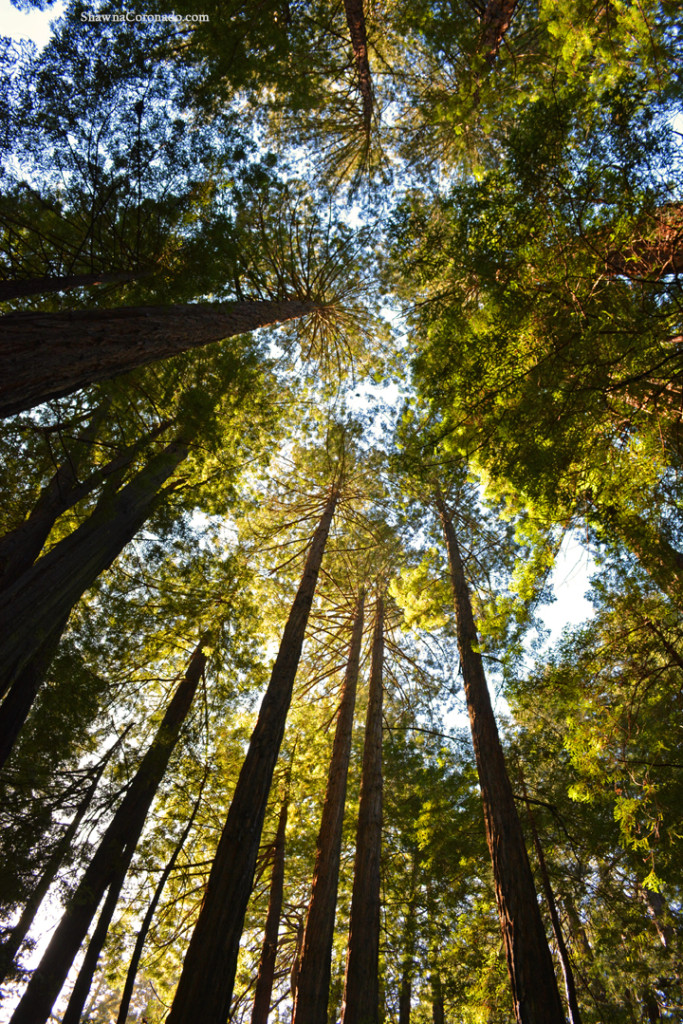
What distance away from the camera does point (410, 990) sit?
1030cm

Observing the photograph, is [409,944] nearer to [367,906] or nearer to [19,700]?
[367,906]

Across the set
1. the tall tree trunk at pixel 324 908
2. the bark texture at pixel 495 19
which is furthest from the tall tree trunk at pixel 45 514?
the bark texture at pixel 495 19

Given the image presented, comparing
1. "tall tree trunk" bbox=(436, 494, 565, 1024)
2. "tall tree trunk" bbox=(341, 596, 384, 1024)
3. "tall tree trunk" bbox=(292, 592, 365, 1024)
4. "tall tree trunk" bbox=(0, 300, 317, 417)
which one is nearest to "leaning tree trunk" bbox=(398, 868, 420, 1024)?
"tall tree trunk" bbox=(341, 596, 384, 1024)

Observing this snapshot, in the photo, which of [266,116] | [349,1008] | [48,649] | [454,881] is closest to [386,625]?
[454,881]

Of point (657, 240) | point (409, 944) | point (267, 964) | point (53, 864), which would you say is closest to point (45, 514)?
point (53, 864)

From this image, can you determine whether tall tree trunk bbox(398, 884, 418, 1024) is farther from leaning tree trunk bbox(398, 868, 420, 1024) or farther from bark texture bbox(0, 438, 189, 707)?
bark texture bbox(0, 438, 189, 707)

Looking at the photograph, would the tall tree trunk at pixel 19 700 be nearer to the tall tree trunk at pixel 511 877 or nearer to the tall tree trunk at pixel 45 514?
the tall tree trunk at pixel 45 514

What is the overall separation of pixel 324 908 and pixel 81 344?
7716 mm

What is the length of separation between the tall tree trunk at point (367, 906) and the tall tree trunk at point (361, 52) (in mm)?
13818

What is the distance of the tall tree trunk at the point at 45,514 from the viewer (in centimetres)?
564

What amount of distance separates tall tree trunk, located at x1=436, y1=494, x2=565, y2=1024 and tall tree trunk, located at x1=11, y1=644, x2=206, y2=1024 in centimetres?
436

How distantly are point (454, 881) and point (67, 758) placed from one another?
7048 mm

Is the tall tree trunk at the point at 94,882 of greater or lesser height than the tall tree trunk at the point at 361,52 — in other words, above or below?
below

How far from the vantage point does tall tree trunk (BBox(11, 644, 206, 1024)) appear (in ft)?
16.8
